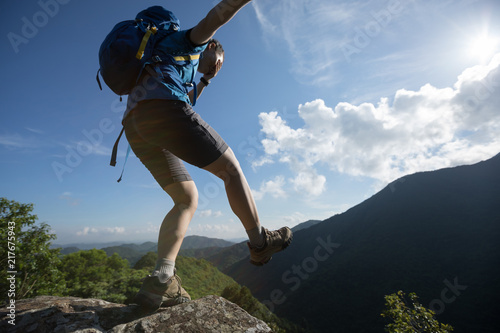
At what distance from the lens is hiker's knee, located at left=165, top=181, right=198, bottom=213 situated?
193 cm

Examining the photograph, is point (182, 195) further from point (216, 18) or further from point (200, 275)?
point (200, 275)

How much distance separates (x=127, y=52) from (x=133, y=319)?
73.4 inches

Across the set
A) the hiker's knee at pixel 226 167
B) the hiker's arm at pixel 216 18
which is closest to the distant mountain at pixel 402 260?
the hiker's knee at pixel 226 167

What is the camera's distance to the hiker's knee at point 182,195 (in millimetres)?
1926

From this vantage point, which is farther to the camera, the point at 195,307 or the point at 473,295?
the point at 473,295

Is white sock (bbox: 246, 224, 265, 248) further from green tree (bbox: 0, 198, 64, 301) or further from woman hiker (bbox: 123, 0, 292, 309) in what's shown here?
green tree (bbox: 0, 198, 64, 301)

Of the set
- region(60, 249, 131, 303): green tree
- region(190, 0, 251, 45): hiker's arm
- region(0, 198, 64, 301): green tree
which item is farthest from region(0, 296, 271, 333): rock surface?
region(60, 249, 131, 303): green tree

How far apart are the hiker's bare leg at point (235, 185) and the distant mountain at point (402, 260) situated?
88.0m

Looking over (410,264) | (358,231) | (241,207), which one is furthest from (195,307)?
(358,231)

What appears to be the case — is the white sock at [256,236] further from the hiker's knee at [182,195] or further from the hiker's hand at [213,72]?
the hiker's hand at [213,72]

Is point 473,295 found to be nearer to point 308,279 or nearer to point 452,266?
point 452,266

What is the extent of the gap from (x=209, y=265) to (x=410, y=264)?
78343 mm

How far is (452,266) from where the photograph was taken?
8069 centimetres

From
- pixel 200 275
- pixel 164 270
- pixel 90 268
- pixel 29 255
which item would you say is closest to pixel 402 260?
pixel 200 275
